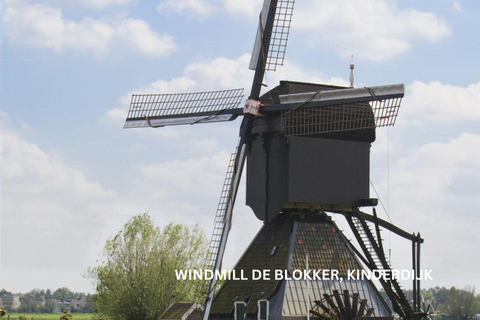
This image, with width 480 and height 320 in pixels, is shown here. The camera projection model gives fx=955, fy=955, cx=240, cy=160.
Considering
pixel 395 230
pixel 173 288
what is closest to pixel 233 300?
pixel 395 230

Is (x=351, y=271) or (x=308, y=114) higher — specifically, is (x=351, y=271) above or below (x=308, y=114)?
below

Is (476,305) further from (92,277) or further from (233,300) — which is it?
(233,300)

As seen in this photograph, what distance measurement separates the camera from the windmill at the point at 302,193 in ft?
105

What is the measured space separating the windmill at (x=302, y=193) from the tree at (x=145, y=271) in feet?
58.0

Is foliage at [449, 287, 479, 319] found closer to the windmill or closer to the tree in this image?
the tree

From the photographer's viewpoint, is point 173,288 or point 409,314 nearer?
point 409,314

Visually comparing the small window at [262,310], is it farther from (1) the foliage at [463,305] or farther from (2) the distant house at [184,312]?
(1) the foliage at [463,305]

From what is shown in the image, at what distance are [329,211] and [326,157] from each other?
1.91 meters

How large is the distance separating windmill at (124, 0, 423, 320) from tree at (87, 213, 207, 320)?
17689 millimetres

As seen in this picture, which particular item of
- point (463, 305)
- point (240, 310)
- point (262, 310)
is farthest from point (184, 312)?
point (463, 305)

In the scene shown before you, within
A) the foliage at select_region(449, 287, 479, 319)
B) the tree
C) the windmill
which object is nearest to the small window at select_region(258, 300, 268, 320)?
the windmill

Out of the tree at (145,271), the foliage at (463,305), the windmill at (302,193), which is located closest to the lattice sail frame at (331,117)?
the windmill at (302,193)

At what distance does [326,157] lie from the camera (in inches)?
1313

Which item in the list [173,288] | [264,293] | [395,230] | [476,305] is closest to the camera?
[264,293]
